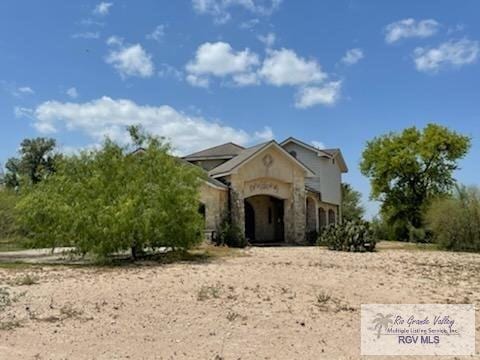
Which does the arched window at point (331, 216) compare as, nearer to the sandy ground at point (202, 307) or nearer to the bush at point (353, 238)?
the bush at point (353, 238)

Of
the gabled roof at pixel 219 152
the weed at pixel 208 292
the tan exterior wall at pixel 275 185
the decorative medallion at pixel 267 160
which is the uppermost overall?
the gabled roof at pixel 219 152

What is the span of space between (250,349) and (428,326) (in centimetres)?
346

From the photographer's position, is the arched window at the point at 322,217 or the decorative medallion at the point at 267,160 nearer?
the decorative medallion at the point at 267,160

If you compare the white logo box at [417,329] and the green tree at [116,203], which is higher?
the green tree at [116,203]

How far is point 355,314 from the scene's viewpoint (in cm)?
977

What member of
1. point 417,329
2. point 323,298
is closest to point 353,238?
point 323,298

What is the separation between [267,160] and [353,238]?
24.7 feet

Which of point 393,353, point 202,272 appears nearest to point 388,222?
point 202,272

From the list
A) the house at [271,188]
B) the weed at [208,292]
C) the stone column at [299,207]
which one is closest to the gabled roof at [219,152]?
the house at [271,188]

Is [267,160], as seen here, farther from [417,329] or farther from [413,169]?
[417,329]

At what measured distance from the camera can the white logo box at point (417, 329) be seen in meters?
7.73

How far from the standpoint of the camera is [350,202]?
54188mm

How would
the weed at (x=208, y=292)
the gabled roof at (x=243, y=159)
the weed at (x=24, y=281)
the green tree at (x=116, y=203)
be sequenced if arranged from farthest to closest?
1. the gabled roof at (x=243, y=159)
2. the green tree at (x=116, y=203)
3. the weed at (x=24, y=281)
4. the weed at (x=208, y=292)

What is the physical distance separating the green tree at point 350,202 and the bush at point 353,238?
22.4m
